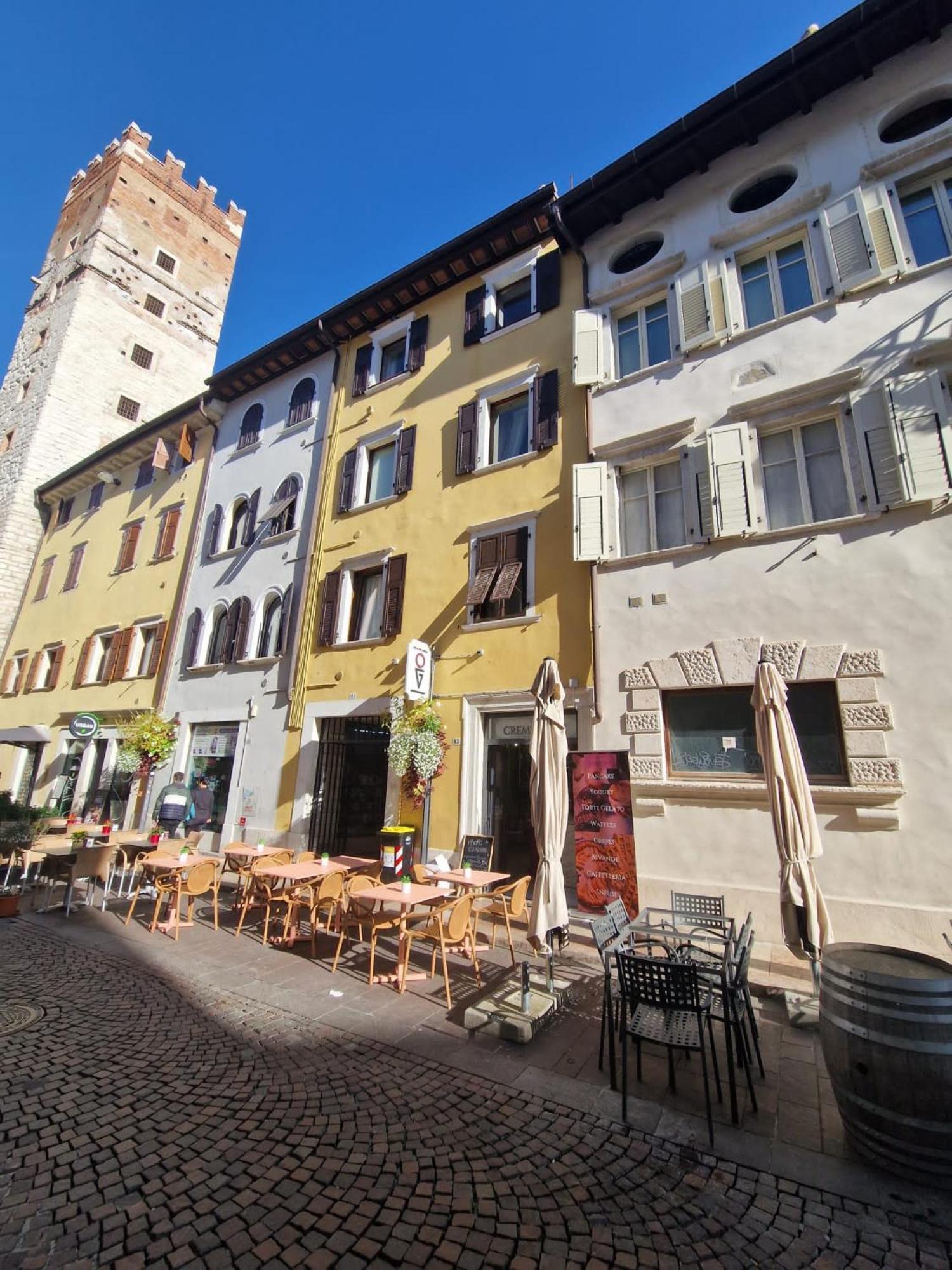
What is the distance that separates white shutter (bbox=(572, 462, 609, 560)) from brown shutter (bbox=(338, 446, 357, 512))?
5.99 m

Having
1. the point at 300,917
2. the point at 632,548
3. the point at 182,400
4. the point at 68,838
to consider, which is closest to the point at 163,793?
the point at 68,838

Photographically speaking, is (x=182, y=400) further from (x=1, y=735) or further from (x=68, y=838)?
(x=68, y=838)

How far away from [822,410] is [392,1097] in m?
9.29

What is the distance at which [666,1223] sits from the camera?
8.71 feet

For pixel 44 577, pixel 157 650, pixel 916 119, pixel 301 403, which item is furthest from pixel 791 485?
pixel 44 577

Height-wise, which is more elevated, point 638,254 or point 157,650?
point 638,254

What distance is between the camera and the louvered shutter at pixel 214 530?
52.4 feet

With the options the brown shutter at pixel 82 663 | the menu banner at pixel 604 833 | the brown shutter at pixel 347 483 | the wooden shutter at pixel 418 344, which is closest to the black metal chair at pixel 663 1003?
the menu banner at pixel 604 833

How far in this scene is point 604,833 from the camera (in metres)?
8.03

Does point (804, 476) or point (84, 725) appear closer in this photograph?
point (804, 476)

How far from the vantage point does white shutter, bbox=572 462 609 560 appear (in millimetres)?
9023

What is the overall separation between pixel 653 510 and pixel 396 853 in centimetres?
700

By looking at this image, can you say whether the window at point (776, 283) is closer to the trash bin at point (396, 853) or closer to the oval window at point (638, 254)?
the oval window at point (638, 254)

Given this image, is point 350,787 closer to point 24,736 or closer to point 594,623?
point 594,623
